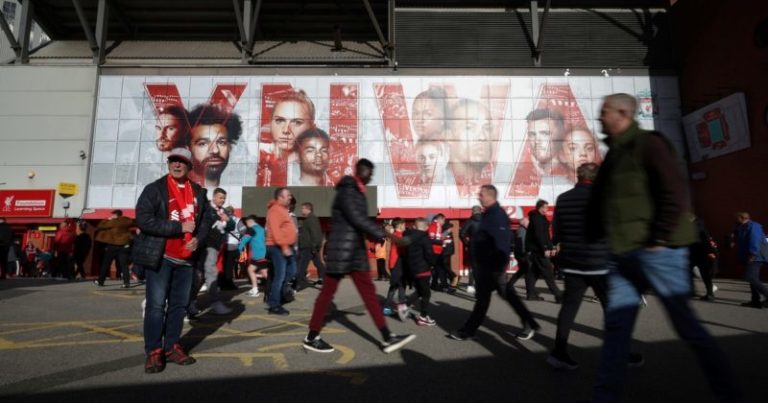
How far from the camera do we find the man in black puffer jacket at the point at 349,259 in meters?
3.88

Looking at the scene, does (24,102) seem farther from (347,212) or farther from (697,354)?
(697,354)

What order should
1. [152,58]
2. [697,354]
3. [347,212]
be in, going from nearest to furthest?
[697,354], [347,212], [152,58]

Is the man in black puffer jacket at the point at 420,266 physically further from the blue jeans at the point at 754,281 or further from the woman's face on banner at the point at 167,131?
the woman's face on banner at the point at 167,131

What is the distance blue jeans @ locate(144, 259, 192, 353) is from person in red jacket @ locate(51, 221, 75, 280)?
39.5 ft

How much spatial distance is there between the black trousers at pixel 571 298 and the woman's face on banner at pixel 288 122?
634 inches

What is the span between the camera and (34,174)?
1797 centimetres

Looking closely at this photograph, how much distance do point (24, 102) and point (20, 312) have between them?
685 inches

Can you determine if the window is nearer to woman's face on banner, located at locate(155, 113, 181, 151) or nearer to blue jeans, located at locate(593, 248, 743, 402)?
woman's face on banner, located at locate(155, 113, 181, 151)

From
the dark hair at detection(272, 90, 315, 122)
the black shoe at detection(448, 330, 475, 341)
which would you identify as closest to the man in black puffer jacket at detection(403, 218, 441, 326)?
the black shoe at detection(448, 330, 475, 341)

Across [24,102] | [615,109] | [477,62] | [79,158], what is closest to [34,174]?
[79,158]

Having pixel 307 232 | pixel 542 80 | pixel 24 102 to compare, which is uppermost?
pixel 542 80

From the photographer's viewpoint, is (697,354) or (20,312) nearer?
(697,354)

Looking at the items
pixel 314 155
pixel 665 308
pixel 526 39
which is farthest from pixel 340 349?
pixel 526 39

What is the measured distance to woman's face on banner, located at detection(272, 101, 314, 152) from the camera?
60.7ft
